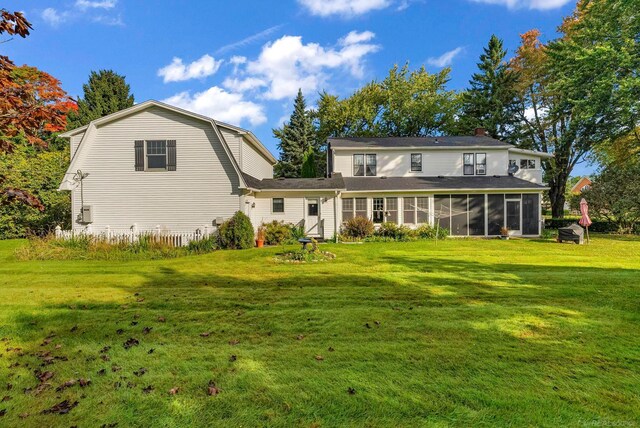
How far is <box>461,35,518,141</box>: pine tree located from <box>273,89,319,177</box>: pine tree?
16.2m

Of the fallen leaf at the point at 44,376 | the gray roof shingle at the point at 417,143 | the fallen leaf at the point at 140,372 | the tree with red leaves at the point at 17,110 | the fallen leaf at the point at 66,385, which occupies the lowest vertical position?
the fallen leaf at the point at 44,376

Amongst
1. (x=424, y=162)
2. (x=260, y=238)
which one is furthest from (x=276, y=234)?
(x=424, y=162)

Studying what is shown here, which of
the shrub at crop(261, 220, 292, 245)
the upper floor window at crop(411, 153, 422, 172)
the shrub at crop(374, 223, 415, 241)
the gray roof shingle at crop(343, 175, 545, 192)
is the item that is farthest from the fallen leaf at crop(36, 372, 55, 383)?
the upper floor window at crop(411, 153, 422, 172)

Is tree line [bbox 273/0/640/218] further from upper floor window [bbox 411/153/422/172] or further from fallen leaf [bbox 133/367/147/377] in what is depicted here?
fallen leaf [bbox 133/367/147/377]

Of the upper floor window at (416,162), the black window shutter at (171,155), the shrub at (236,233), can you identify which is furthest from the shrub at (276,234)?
the upper floor window at (416,162)

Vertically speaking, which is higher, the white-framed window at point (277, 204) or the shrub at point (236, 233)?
the white-framed window at point (277, 204)

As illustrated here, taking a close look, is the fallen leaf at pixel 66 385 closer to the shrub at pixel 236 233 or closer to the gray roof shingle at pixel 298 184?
the shrub at pixel 236 233

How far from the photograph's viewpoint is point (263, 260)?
10773mm

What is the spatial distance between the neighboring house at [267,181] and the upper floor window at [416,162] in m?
0.07

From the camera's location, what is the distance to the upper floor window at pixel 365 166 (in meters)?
20.5

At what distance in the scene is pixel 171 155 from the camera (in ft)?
48.2

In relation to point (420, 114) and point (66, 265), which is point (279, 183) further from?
point (420, 114)

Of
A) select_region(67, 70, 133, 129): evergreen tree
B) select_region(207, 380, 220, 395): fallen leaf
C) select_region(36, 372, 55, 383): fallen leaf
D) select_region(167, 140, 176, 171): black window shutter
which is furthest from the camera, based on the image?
select_region(67, 70, 133, 129): evergreen tree

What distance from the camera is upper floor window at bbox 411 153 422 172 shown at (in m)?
20.4
